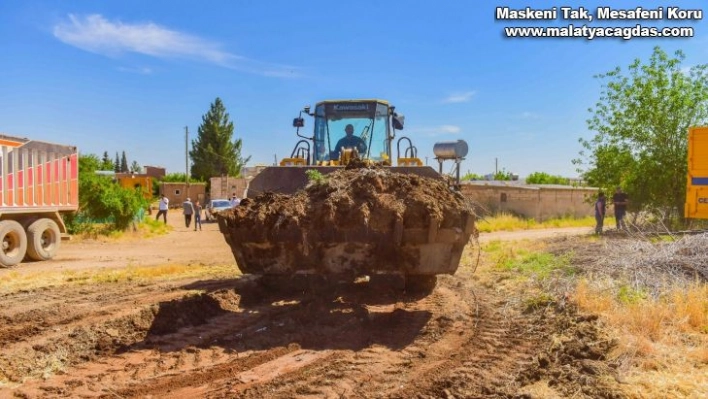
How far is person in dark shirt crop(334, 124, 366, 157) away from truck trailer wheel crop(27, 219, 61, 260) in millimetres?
8558

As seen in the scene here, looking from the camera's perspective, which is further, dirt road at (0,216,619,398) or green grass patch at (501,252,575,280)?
green grass patch at (501,252,575,280)

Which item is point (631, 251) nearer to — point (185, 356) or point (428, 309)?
point (428, 309)

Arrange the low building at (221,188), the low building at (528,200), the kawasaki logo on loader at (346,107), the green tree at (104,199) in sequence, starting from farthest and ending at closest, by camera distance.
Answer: the low building at (221,188) → the low building at (528,200) → the green tree at (104,199) → the kawasaki logo on loader at (346,107)

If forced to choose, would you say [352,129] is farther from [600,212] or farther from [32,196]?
[600,212]

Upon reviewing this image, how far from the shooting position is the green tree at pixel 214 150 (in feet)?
184

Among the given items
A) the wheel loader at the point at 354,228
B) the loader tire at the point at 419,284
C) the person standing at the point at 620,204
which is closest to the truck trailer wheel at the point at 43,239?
the wheel loader at the point at 354,228

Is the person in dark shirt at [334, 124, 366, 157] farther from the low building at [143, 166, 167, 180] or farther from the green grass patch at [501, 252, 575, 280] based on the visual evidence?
the low building at [143, 166, 167, 180]

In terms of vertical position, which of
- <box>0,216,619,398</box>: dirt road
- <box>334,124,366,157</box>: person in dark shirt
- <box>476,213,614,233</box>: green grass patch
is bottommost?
<box>0,216,619,398</box>: dirt road

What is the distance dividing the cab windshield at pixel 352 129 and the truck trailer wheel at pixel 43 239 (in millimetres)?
8136

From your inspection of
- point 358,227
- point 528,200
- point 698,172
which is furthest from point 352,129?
point 528,200

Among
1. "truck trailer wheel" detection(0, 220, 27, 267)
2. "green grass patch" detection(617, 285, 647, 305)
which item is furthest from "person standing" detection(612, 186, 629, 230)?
"truck trailer wheel" detection(0, 220, 27, 267)

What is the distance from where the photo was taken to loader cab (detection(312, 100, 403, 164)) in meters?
11.0

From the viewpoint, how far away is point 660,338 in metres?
5.68

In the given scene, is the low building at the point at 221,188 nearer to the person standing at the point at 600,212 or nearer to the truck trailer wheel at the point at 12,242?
the person standing at the point at 600,212
